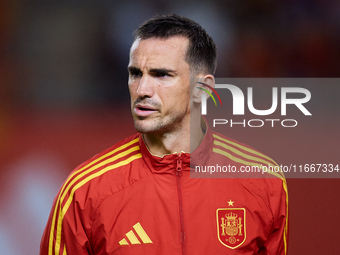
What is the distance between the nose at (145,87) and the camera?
1592 millimetres

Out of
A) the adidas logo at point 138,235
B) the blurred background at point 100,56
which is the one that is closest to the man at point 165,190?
the adidas logo at point 138,235

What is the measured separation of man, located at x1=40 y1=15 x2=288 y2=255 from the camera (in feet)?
5.28

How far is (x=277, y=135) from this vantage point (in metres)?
3.67

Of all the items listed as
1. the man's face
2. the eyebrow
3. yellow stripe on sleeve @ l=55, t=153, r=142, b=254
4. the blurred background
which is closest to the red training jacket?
yellow stripe on sleeve @ l=55, t=153, r=142, b=254

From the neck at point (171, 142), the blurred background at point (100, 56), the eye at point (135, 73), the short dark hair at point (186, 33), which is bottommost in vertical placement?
the neck at point (171, 142)

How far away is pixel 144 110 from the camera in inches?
63.0

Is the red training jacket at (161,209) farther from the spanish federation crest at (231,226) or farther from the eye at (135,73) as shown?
the eye at (135,73)

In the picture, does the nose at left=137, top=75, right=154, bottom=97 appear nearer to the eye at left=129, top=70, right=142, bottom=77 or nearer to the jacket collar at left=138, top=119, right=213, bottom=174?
the eye at left=129, top=70, right=142, bottom=77

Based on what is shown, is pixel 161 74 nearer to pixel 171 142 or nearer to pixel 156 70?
pixel 156 70

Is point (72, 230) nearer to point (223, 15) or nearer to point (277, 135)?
point (277, 135)

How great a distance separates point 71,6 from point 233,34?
176 cm

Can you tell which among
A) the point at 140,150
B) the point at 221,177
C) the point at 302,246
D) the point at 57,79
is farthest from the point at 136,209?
the point at 57,79

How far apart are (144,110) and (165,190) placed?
29 cm

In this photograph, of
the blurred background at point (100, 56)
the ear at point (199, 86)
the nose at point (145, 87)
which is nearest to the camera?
the nose at point (145, 87)
